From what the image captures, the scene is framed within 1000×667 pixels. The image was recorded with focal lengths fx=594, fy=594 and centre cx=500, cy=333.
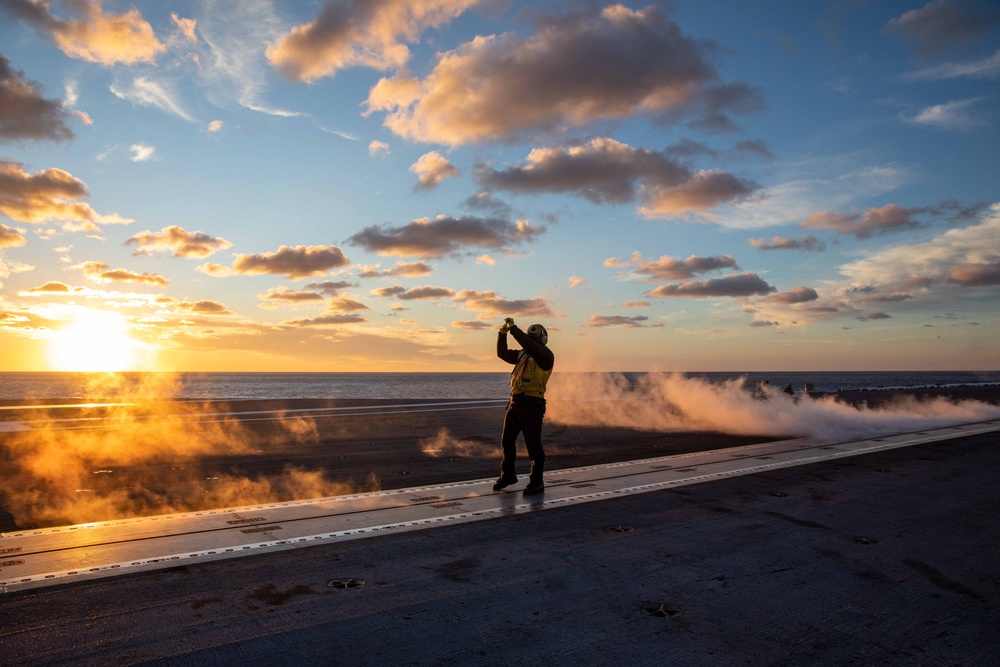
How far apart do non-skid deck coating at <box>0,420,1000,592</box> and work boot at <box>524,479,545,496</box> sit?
0.51 feet

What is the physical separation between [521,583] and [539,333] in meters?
3.97

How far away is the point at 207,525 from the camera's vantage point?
249 inches

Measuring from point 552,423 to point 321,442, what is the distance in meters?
8.30

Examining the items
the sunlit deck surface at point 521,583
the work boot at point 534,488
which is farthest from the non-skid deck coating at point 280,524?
the work boot at point 534,488

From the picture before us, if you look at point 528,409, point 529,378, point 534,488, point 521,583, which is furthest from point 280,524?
point 529,378

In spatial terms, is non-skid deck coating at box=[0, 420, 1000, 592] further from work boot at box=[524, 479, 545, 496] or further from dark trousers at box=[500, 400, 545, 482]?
dark trousers at box=[500, 400, 545, 482]

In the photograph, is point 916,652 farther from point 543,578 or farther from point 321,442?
point 321,442

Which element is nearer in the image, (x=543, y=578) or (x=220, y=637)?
(x=220, y=637)

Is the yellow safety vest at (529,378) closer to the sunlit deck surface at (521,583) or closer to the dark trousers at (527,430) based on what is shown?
the dark trousers at (527,430)

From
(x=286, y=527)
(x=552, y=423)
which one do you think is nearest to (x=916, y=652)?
(x=286, y=527)

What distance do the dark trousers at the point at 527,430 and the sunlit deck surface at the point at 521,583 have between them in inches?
19.4

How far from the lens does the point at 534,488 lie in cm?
809

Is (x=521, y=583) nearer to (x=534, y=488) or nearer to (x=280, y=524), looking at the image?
(x=280, y=524)

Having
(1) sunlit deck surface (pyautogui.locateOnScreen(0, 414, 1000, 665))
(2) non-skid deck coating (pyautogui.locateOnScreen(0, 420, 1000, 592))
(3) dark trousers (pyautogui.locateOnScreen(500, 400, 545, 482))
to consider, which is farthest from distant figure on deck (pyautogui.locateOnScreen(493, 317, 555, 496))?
(1) sunlit deck surface (pyautogui.locateOnScreen(0, 414, 1000, 665))
